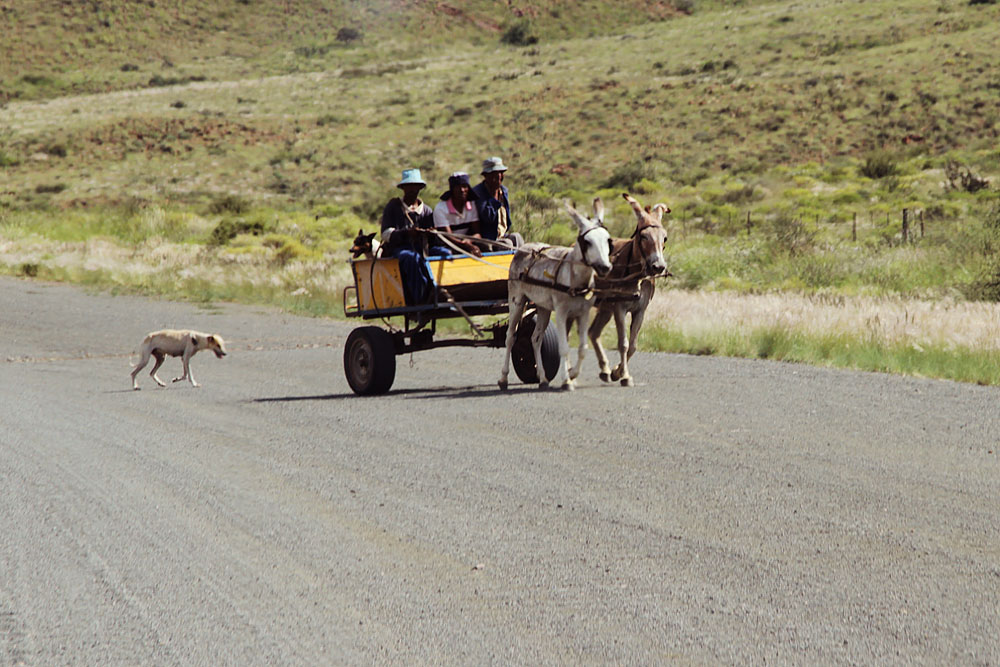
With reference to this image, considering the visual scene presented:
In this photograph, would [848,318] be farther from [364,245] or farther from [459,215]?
[364,245]

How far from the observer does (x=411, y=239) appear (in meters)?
13.2

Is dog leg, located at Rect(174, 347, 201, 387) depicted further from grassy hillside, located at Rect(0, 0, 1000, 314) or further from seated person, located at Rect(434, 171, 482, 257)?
grassy hillside, located at Rect(0, 0, 1000, 314)

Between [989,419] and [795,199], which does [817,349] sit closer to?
[989,419]

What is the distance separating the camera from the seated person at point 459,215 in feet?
44.4

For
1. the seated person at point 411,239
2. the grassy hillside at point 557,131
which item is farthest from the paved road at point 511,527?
the grassy hillside at point 557,131

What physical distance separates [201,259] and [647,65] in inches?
1969

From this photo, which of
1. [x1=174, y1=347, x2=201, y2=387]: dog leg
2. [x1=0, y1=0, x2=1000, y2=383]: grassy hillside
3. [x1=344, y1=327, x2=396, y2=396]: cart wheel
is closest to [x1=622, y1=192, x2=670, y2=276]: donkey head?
[x1=344, y1=327, x2=396, y2=396]: cart wheel

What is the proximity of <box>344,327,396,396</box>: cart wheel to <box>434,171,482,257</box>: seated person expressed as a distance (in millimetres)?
1260

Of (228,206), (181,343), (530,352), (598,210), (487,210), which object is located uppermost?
(228,206)

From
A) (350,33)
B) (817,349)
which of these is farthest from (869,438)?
(350,33)

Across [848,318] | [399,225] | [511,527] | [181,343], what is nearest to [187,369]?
[181,343]

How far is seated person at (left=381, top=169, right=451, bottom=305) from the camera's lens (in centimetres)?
1298

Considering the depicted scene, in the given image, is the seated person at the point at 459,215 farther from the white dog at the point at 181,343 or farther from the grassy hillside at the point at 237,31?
the grassy hillside at the point at 237,31

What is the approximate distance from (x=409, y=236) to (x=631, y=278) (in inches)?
96.7
